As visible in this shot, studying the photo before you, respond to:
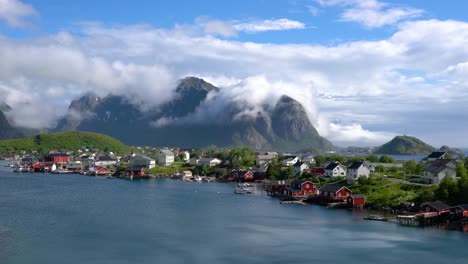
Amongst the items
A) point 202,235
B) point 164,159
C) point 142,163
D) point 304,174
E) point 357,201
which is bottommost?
point 202,235

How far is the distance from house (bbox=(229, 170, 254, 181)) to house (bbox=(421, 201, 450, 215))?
1151 inches

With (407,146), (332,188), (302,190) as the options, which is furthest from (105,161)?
(407,146)

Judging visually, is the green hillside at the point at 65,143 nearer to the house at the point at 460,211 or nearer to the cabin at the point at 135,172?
the cabin at the point at 135,172

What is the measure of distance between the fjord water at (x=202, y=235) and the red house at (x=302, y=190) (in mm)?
4949

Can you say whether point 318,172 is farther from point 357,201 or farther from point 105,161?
point 105,161

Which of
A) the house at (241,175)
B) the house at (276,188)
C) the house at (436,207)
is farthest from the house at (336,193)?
the house at (241,175)

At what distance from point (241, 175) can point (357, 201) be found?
24.9m

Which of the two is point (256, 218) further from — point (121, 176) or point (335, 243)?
point (121, 176)

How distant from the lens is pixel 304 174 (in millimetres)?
49250

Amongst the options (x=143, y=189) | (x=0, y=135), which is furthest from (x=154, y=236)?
(x=0, y=135)

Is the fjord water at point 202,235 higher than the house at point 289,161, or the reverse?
the house at point 289,161

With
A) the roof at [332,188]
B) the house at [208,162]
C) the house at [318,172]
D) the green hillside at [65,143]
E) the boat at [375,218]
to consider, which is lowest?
the boat at [375,218]

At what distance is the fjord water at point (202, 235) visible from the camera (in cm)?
2023

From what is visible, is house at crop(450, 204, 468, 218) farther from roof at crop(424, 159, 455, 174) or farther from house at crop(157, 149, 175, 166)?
house at crop(157, 149, 175, 166)
